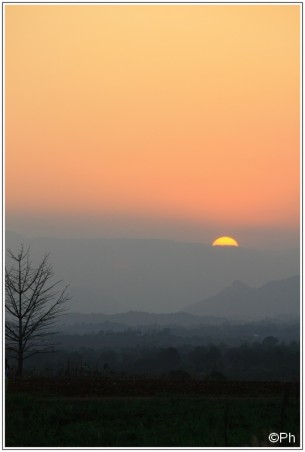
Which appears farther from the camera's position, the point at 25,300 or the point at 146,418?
the point at 25,300

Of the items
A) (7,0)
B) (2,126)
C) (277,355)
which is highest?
(7,0)

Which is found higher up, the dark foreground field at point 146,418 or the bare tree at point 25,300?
the bare tree at point 25,300

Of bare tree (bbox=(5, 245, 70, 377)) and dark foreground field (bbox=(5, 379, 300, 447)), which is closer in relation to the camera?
dark foreground field (bbox=(5, 379, 300, 447))

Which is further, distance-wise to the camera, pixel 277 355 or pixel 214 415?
pixel 277 355

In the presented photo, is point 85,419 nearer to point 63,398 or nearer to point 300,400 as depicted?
point 63,398

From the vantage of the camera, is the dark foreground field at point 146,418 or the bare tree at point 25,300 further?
the bare tree at point 25,300

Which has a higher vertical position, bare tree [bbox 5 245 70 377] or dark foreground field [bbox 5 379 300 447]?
bare tree [bbox 5 245 70 377]

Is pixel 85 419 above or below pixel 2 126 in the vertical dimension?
below

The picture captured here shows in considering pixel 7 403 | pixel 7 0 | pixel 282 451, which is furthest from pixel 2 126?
pixel 282 451
